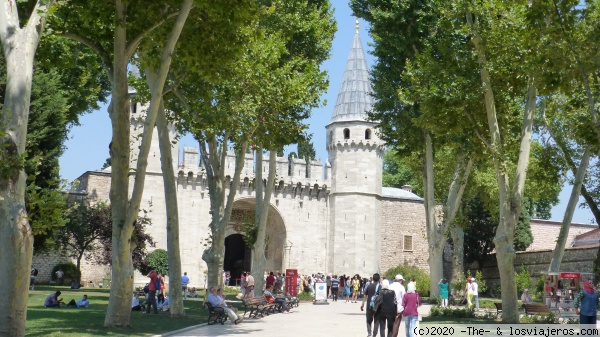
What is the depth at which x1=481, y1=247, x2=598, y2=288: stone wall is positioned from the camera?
125 feet

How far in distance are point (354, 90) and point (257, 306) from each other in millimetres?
29321

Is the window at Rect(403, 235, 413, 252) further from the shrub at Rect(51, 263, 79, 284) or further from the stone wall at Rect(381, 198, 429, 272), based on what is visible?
the shrub at Rect(51, 263, 79, 284)

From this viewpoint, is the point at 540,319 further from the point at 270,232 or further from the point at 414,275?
the point at 270,232

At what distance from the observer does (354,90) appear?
162 feet

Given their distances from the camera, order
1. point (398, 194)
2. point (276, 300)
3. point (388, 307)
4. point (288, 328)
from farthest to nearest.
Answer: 1. point (398, 194)
2. point (276, 300)
3. point (288, 328)
4. point (388, 307)

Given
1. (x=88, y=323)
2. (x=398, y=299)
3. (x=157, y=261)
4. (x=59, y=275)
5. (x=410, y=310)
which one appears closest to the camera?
(x=410, y=310)

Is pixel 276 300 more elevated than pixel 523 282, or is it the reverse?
pixel 523 282

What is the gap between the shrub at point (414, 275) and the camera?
42.5m

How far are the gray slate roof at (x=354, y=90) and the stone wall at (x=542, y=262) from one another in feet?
41.2

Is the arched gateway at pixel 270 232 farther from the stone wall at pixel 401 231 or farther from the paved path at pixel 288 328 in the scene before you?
the paved path at pixel 288 328

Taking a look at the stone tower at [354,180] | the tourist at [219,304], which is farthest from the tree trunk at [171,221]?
the stone tower at [354,180]

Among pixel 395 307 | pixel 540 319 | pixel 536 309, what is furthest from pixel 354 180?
pixel 395 307

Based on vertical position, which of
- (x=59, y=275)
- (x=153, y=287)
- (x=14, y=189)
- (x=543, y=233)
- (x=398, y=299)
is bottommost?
(x=398, y=299)

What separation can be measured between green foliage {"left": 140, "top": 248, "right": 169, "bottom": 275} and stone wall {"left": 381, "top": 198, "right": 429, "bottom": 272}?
47.9ft
